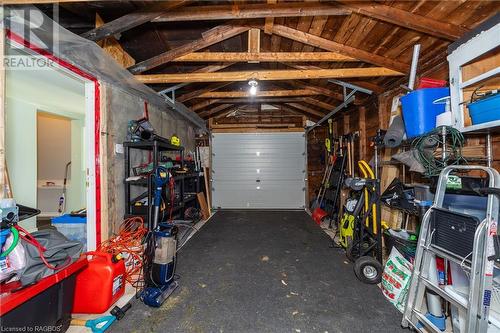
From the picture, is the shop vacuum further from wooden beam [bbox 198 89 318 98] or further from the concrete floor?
wooden beam [bbox 198 89 318 98]

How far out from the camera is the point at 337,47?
254 cm

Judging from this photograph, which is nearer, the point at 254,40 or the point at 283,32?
the point at 283,32

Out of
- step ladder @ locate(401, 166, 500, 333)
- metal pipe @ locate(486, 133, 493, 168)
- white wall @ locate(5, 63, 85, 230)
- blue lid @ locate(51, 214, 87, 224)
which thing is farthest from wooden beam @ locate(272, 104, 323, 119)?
blue lid @ locate(51, 214, 87, 224)

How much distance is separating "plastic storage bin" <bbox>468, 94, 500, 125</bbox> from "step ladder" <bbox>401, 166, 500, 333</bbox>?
40cm

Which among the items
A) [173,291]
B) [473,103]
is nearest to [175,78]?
[173,291]

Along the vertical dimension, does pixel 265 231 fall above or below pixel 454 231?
below

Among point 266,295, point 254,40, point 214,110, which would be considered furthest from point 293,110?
point 266,295

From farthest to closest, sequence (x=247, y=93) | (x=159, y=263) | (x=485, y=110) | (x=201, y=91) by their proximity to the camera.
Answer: (x=247, y=93) < (x=201, y=91) < (x=159, y=263) < (x=485, y=110)

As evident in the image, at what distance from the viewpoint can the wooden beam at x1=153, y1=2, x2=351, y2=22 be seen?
6.40ft

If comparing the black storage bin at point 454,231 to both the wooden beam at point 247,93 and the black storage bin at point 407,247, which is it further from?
the wooden beam at point 247,93

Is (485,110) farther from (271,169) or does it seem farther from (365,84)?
(271,169)

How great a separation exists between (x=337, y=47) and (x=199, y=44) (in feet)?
5.27

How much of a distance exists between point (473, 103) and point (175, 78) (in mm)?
3095

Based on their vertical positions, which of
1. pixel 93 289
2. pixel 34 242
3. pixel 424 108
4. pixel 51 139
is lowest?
pixel 93 289
